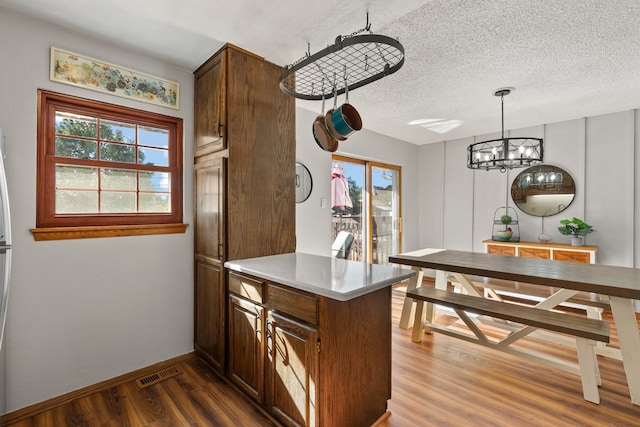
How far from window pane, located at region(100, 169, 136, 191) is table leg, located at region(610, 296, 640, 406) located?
10.9 ft

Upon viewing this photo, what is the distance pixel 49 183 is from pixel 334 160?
2972 millimetres

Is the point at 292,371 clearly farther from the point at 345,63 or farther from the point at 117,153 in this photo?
the point at 117,153

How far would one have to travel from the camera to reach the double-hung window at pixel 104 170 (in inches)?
77.0

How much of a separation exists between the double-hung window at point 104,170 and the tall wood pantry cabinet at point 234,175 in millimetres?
245

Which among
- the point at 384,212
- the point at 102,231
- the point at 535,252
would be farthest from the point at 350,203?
the point at 102,231

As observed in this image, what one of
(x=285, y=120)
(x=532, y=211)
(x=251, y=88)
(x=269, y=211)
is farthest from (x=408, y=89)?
(x=532, y=211)

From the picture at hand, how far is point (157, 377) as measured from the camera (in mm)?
2252

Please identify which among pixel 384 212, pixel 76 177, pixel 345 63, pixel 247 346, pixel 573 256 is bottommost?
pixel 247 346

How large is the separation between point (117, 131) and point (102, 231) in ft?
2.37

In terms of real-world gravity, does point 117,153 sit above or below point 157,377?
above

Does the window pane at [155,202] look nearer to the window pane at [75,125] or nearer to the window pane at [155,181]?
the window pane at [155,181]

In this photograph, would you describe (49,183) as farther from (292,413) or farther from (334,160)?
(334,160)

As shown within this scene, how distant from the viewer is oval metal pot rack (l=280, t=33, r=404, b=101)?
4.36 ft

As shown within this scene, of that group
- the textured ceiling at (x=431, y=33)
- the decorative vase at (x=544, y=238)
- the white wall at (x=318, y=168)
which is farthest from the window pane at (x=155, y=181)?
the decorative vase at (x=544, y=238)
